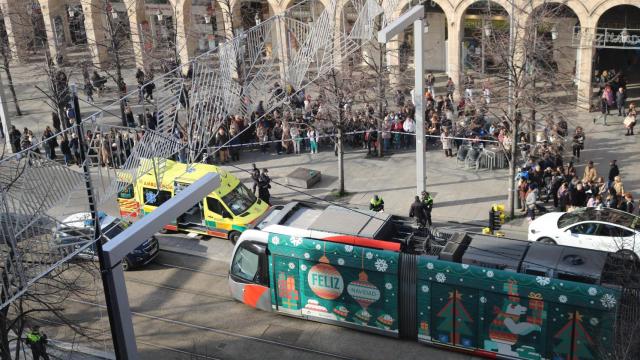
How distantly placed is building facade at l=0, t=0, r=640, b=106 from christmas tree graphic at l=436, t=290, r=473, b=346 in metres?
11.7

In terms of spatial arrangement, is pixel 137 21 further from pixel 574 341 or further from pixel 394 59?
pixel 574 341

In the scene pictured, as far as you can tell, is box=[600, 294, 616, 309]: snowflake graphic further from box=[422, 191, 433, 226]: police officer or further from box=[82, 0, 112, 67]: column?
box=[82, 0, 112, 67]: column

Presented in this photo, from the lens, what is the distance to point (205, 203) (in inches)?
891

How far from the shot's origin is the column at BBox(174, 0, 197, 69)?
39.7 meters

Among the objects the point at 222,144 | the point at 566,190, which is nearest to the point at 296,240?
the point at 566,190

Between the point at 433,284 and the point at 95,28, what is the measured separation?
31.1 m

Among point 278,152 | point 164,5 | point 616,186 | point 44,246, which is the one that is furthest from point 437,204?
point 164,5

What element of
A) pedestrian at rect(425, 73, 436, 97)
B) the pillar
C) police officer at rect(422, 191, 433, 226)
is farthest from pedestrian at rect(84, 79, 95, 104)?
police officer at rect(422, 191, 433, 226)

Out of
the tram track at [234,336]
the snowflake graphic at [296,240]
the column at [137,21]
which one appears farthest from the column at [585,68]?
the column at [137,21]

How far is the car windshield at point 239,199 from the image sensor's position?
22.6 meters

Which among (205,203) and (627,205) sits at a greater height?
(205,203)

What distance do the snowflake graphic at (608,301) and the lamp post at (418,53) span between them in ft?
27.6

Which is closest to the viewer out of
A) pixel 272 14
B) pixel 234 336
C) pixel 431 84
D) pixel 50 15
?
pixel 234 336

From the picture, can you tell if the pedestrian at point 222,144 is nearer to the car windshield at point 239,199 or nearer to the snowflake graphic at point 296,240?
the car windshield at point 239,199
